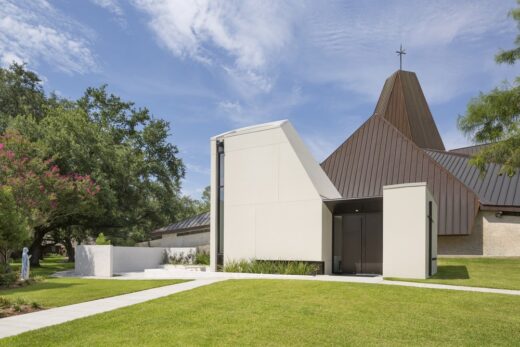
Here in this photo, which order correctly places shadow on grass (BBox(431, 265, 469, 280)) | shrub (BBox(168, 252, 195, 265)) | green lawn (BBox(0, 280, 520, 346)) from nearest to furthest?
green lawn (BBox(0, 280, 520, 346)) → shadow on grass (BBox(431, 265, 469, 280)) → shrub (BBox(168, 252, 195, 265))

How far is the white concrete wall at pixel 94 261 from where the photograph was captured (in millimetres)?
23172

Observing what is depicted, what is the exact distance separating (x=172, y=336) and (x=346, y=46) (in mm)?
12628

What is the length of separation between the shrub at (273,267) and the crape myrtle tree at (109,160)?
1309 centimetres

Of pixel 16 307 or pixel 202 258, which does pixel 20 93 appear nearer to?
pixel 202 258

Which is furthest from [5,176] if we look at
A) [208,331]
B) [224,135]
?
[208,331]

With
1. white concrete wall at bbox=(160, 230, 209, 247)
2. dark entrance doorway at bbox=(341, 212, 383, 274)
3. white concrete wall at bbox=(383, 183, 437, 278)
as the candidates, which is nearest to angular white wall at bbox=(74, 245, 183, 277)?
white concrete wall at bbox=(160, 230, 209, 247)

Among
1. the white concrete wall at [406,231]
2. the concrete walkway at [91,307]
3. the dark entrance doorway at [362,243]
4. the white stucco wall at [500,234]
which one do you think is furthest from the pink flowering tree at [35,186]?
the white stucco wall at [500,234]

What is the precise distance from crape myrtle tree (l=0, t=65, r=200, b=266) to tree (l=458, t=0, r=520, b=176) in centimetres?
2267

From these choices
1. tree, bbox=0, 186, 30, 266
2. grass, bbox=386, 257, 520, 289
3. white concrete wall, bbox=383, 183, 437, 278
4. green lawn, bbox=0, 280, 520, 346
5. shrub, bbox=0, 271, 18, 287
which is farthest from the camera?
tree, bbox=0, 186, 30, 266

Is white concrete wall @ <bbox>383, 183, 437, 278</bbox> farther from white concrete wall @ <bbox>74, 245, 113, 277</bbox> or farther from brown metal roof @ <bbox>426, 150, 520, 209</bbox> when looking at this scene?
white concrete wall @ <bbox>74, 245, 113, 277</bbox>

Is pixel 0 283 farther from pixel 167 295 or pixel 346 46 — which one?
pixel 346 46

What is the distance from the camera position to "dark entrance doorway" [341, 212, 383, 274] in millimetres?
20375

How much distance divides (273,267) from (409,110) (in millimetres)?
23986

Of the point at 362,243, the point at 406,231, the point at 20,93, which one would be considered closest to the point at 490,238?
the point at 362,243
